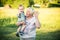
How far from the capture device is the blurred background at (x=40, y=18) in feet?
5.52

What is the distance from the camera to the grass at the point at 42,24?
1683 mm

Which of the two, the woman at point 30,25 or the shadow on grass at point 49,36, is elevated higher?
the woman at point 30,25

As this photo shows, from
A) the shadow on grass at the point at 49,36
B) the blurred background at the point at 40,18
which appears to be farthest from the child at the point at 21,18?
the shadow on grass at the point at 49,36

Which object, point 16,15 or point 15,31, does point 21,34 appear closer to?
point 15,31

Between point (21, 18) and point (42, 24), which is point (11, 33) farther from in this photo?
point (42, 24)

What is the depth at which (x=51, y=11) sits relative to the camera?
5.56ft

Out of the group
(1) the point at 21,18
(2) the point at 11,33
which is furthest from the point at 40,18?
(2) the point at 11,33

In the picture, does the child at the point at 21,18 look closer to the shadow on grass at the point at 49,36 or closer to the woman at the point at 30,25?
the woman at the point at 30,25

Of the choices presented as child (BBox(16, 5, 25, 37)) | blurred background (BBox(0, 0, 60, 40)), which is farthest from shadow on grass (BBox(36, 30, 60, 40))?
child (BBox(16, 5, 25, 37))

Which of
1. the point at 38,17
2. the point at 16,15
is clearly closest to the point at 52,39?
the point at 38,17

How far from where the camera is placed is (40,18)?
66.2 inches

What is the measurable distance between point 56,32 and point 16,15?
0.37m

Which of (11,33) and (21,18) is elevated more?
(21,18)

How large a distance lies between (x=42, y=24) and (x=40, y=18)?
5cm
